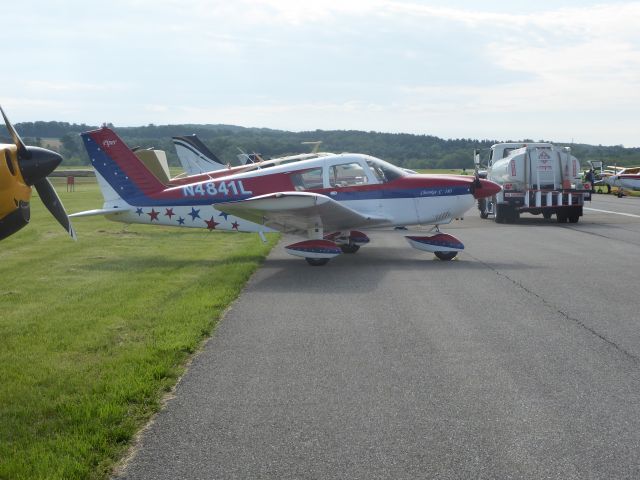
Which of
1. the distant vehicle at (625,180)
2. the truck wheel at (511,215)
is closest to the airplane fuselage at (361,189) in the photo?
the truck wheel at (511,215)

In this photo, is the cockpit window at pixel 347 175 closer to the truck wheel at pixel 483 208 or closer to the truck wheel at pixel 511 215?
the truck wheel at pixel 511 215

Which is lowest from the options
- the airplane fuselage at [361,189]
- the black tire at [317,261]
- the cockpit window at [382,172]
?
the black tire at [317,261]

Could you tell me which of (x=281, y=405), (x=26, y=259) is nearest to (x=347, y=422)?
(x=281, y=405)

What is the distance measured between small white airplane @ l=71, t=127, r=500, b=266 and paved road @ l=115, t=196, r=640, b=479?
2.78 meters

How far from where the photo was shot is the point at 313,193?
1398 cm

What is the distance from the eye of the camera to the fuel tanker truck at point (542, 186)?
956 inches

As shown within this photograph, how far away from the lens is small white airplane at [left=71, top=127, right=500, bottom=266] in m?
14.4

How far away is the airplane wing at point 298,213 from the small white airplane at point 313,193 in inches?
0.8

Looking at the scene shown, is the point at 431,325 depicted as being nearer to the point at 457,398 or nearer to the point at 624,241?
the point at 457,398

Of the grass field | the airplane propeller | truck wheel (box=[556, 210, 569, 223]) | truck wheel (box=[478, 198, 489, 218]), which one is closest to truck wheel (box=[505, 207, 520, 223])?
truck wheel (box=[556, 210, 569, 223])

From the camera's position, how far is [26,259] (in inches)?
591

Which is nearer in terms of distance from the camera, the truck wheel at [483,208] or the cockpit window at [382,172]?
the cockpit window at [382,172]

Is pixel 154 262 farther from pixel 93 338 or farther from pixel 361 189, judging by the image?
pixel 93 338

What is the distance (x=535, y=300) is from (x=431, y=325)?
2.20 m
